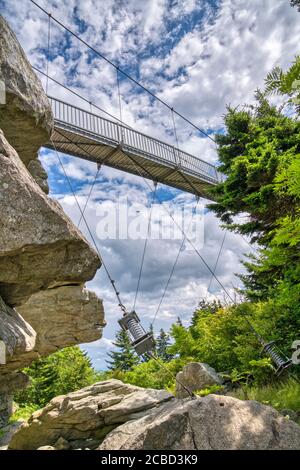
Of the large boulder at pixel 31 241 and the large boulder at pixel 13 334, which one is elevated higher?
the large boulder at pixel 31 241

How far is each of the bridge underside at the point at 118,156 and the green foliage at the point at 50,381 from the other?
64.9 feet

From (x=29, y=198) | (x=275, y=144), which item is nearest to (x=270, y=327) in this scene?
(x=275, y=144)

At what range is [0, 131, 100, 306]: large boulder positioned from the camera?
520cm

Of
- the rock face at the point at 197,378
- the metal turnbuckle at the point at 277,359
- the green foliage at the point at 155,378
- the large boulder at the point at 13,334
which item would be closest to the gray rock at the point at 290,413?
the metal turnbuckle at the point at 277,359

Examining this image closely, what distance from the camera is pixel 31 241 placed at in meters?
5.37

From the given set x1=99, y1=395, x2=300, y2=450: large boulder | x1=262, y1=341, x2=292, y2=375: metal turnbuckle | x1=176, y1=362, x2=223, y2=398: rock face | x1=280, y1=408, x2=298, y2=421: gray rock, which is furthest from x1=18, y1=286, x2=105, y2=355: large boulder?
x1=99, y1=395, x2=300, y2=450: large boulder

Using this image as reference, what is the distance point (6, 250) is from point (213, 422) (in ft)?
13.5

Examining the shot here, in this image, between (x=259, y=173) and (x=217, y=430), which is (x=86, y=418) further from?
(x=259, y=173)

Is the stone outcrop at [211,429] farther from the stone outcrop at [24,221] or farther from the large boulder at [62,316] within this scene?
the large boulder at [62,316]

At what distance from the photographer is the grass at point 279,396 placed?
7353 millimetres

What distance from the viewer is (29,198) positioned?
5.40 meters

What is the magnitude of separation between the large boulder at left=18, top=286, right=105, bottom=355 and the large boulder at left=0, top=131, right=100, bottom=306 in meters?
6.20

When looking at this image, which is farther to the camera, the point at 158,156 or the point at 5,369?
the point at 158,156
